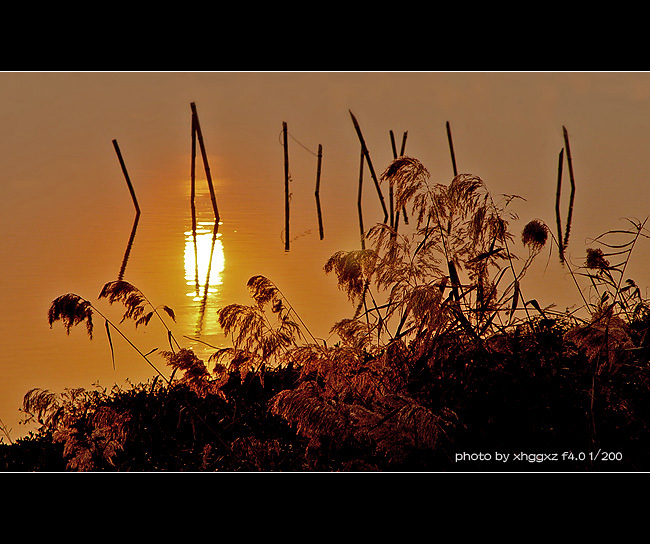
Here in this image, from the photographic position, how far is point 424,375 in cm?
300

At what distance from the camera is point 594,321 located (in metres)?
2.83

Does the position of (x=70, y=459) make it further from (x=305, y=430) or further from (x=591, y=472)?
(x=591, y=472)

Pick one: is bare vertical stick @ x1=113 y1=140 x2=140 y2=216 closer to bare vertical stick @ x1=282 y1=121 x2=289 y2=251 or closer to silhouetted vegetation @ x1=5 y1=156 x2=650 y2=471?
bare vertical stick @ x1=282 y1=121 x2=289 y2=251

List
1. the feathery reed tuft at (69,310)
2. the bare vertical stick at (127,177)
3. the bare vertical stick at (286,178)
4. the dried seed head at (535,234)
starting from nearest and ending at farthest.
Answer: the feathery reed tuft at (69,310), the dried seed head at (535,234), the bare vertical stick at (286,178), the bare vertical stick at (127,177)

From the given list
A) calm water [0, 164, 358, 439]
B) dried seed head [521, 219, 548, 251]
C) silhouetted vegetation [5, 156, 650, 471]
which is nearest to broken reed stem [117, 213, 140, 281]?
calm water [0, 164, 358, 439]

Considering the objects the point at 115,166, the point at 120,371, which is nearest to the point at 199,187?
the point at 115,166

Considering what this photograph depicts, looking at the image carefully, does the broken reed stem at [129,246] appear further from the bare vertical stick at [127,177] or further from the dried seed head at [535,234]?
the dried seed head at [535,234]

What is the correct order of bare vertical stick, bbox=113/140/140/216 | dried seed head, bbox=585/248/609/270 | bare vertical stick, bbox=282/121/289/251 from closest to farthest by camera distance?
dried seed head, bbox=585/248/609/270
bare vertical stick, bbox=282/121/289/251
bare vertical stick, bbox=113/140/140/216

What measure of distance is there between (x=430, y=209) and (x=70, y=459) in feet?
5.29

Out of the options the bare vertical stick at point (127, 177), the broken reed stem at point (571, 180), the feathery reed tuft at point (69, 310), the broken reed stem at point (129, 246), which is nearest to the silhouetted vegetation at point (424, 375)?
the feathery reed tuft at point (69, 310)

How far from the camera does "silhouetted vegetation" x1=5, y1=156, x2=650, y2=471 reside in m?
2.83

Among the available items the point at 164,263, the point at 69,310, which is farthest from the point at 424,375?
the point at 164,263

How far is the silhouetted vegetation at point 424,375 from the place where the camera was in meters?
2.83

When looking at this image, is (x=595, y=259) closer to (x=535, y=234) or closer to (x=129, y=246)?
(x=535, y=234)
